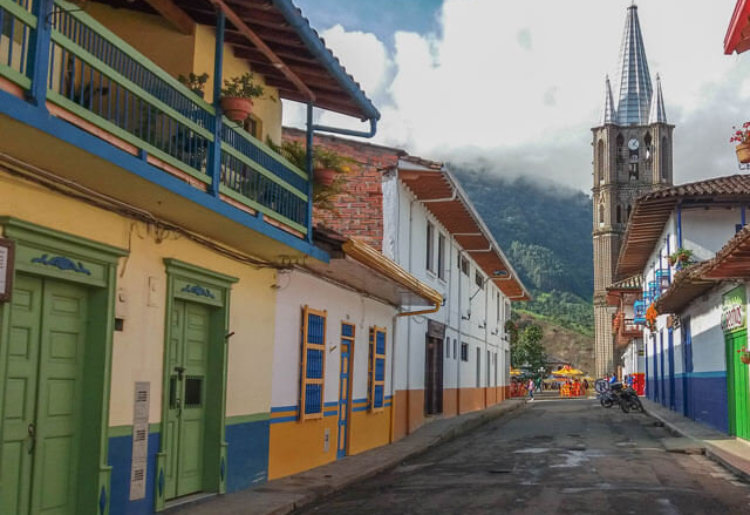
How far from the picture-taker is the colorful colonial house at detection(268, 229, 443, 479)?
41.8 ft

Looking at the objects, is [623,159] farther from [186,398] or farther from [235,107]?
[235,107]

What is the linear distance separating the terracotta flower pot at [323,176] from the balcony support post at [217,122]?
9.15 ft

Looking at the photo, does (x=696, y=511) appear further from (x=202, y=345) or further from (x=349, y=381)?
(x=349, y=381)

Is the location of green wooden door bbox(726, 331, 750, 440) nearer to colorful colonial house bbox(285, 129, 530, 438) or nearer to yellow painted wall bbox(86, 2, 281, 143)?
colorful colonial house bbox(285, 129, 530, 438)

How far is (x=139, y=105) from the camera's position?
7988 millimetres

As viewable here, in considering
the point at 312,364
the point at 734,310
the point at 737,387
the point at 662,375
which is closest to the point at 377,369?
the point at 312,364

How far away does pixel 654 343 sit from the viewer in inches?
1603

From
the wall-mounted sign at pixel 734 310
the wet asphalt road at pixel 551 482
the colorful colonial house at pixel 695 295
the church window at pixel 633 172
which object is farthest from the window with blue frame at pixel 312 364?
the church window at pixel 633 172

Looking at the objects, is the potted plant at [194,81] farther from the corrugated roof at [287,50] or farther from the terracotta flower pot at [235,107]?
the corrugated roof at [287,50]

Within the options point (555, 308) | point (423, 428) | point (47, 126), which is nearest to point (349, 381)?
point (423, 428)

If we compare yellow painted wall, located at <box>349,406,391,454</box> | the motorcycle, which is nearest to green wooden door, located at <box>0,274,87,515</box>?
yellow painted wall, located at <box>349,406,391,454</box>

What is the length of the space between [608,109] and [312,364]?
98.6 metres

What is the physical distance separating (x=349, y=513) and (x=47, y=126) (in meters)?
5.63

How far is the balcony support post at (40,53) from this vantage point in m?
6.04
